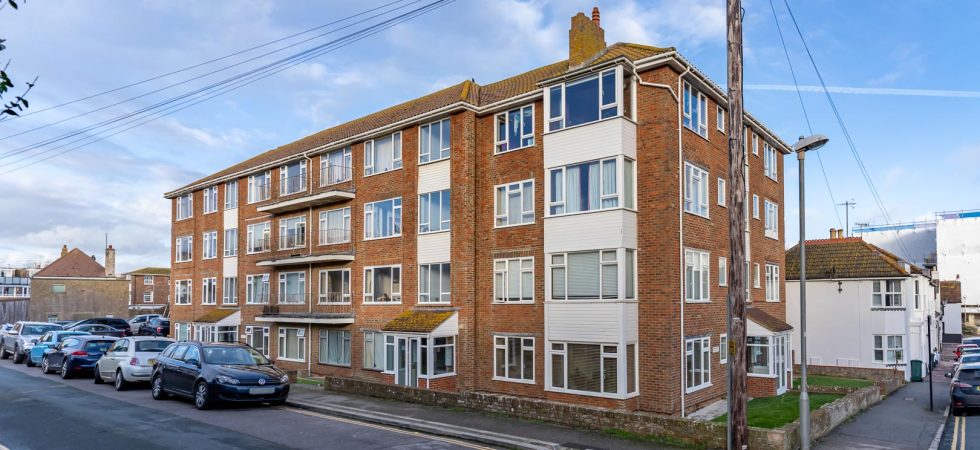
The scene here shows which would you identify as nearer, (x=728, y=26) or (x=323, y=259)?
(x=728, y=26)

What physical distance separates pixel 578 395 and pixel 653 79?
8.79m

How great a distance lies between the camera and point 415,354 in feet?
72.5

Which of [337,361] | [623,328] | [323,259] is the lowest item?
[337,361]

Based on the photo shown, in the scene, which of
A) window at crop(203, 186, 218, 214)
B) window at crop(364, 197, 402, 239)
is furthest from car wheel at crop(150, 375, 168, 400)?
window at crop(203, 186, 218, 214)

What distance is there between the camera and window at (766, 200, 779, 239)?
2669 cm

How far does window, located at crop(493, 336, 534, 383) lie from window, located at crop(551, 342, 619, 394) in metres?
1.13

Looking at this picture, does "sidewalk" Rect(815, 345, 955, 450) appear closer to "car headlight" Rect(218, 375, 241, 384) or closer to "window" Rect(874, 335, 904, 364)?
"window" Rect(874, 335, 904, 364)

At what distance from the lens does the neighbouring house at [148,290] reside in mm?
64562

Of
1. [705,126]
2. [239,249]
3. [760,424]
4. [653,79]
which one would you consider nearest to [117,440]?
[760,424]

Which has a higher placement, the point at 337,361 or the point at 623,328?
the point at 623,328

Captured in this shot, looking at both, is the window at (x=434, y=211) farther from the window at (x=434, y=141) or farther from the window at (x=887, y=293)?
the window at (x=887, y=293)

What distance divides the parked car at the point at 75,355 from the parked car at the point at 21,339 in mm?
4861

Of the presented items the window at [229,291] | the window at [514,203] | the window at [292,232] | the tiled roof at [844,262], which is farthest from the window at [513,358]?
the tiled roof at [844,262]

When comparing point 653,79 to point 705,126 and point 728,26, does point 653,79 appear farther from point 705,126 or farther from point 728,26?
point 728,26
